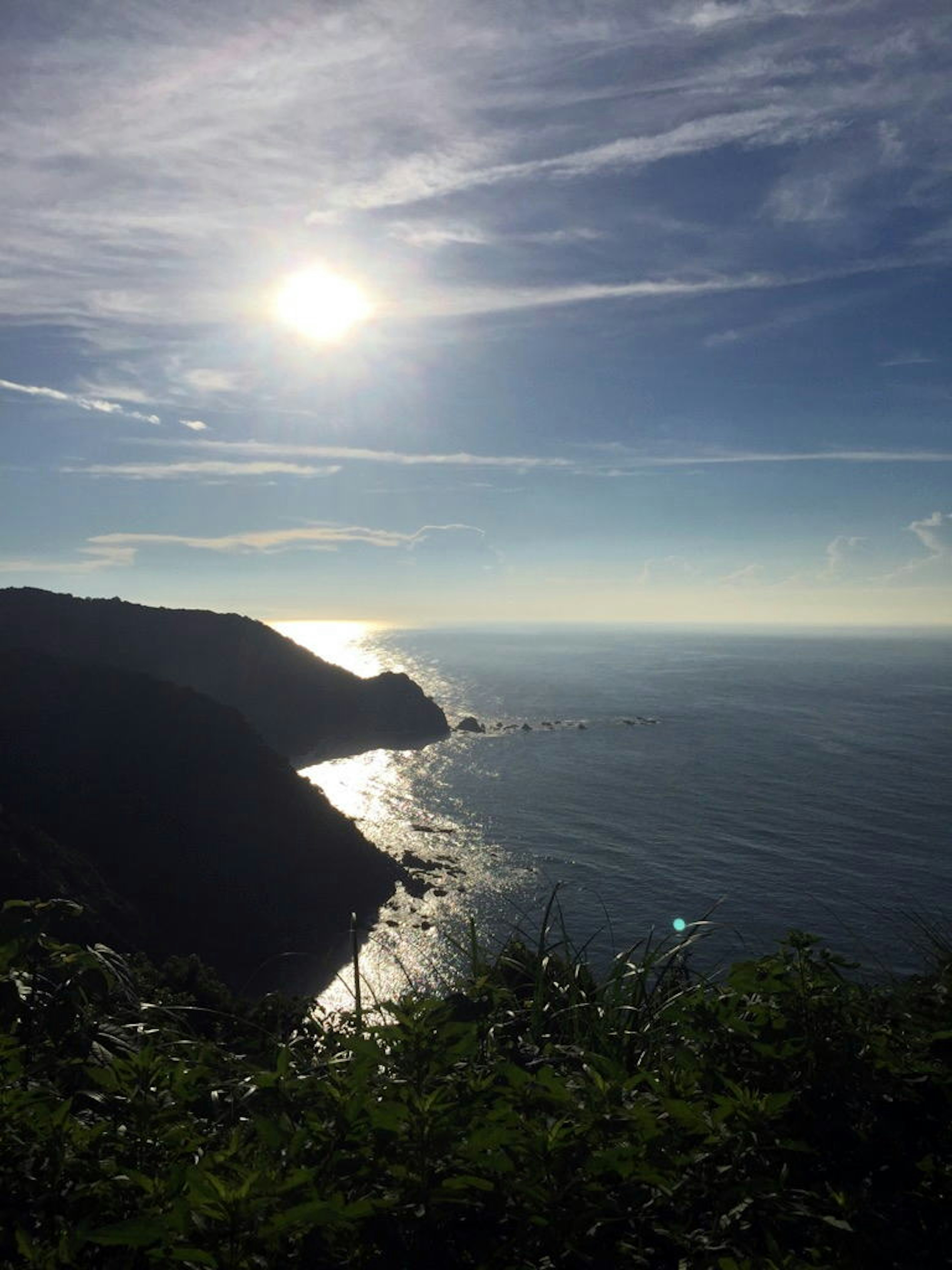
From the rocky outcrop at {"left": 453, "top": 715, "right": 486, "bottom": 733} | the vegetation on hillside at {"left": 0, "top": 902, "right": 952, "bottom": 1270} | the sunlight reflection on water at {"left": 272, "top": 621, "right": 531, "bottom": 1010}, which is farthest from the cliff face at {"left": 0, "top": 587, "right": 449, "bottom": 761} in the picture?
the vegetation on hillside at {"left": 0, "top": 902, "right": 952, "bottom": 1270}

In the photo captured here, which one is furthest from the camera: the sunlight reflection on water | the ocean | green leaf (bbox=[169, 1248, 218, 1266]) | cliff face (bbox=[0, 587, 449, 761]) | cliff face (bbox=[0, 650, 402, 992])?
cliff face (bbox=[0, 587, 449, 761])

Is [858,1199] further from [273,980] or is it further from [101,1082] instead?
[273,980]

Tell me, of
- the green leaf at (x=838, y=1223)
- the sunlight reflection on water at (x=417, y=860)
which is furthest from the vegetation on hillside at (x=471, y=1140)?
the sunlight reflection on water at (x=417, y=860)

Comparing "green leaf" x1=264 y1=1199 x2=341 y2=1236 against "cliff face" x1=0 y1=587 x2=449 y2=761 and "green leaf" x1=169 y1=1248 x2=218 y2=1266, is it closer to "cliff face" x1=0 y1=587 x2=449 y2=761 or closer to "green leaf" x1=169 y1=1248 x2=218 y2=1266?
"green leaf" x1=169 y1=1248 x2=218 y2=1266

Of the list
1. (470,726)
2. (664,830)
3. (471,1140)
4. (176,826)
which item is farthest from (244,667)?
(471,1140)

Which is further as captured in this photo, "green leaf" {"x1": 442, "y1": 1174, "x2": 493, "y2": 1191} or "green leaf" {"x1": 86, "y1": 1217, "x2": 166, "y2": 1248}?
"green leaf" {"x1": 442, "y1": 1174, "x2": 493, "y2": 1191}

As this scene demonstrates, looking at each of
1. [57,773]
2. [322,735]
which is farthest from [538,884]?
[322,735]
